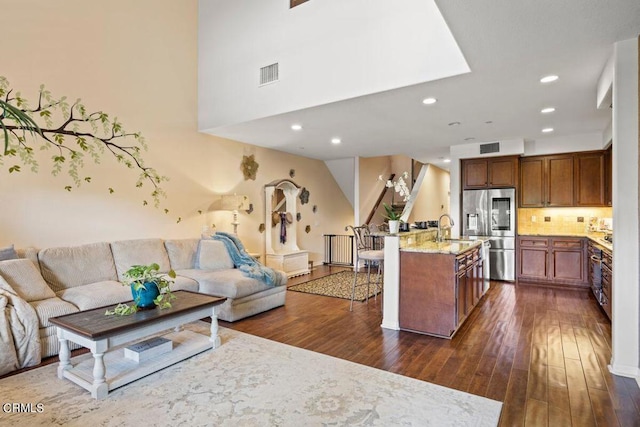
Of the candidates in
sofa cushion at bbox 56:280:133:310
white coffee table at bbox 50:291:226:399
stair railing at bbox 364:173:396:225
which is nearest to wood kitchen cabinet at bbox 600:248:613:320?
white coffee table at bbox 50:291:226:399

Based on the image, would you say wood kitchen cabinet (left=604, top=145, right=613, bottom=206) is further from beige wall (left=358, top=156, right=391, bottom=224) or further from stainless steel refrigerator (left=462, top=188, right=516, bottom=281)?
beige wall (left=358, top=156, right=391, bottom=224)

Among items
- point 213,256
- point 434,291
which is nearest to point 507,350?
point 434,291

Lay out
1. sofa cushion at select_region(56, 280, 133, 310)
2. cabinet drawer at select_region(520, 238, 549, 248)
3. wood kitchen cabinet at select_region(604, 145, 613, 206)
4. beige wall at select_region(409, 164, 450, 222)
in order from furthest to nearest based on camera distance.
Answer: beige wall at select_region(409, 164, 450, 222)
cabinet drawer at select_region(520, 238, 549, 248)
wood kitchen cabinet at select_region(604, 145, 613, 206)
sofa cushion at select_region(56, 280, 133, 310)

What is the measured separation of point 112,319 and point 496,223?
6.28 metres

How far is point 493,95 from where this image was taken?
13.0ft

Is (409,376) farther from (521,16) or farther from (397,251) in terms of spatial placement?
(521,16)

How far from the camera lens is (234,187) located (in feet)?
20.9

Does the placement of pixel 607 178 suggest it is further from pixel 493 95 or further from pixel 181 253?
pixel 181 253

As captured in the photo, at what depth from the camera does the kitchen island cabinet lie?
11.9 ft

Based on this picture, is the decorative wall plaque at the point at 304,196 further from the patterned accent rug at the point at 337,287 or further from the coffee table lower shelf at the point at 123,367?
the coffee table lower shelf at the point at 123,367

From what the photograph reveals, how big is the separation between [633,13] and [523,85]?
1.26 meters

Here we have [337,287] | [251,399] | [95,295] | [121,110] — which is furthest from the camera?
[337,287]

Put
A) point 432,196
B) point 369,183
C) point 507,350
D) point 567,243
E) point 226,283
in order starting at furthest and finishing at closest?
point 432,196, point 369,183, point 567,243, point 226,283, point 507,350

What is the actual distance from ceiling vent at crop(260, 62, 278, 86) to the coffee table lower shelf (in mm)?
3419
